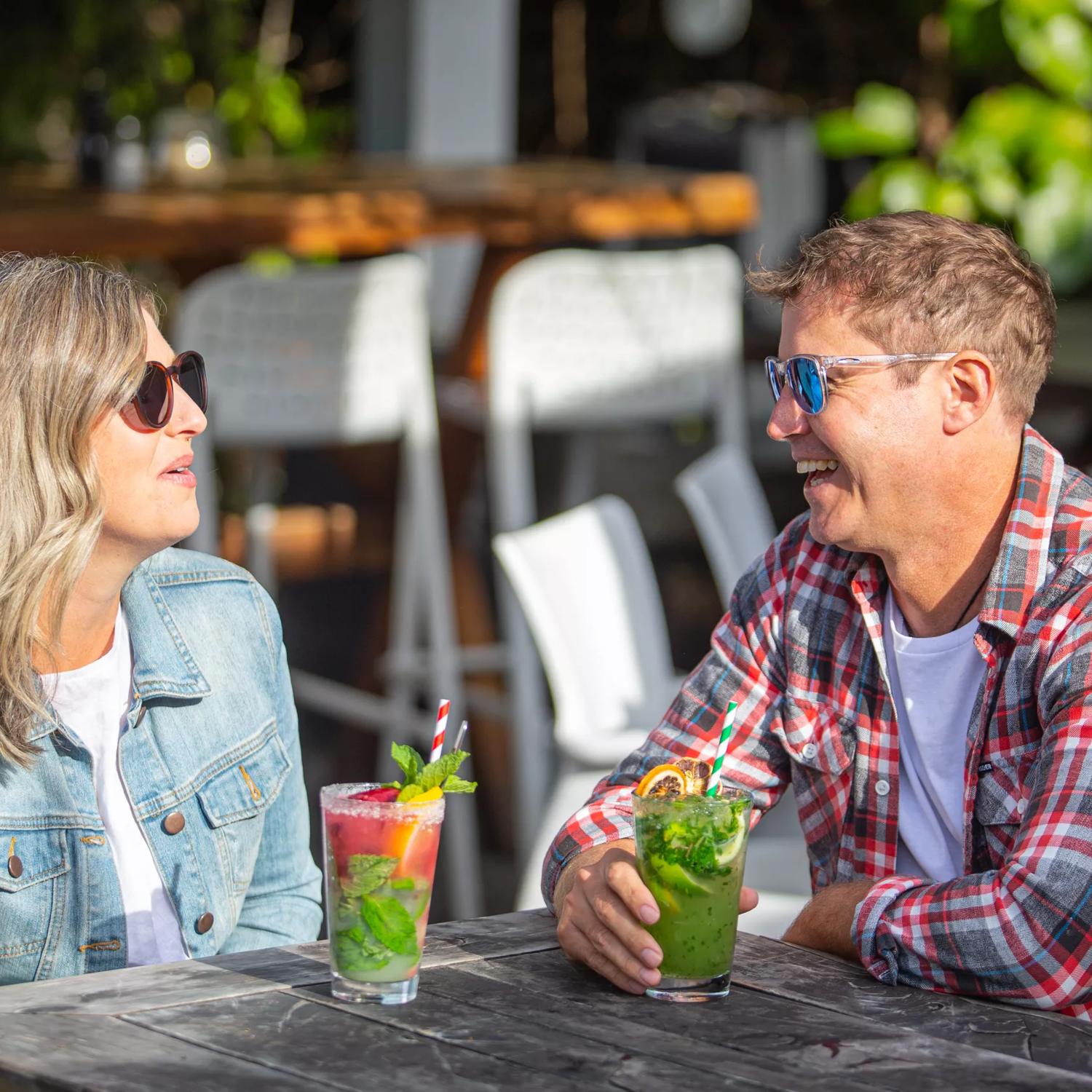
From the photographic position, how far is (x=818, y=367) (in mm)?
1812

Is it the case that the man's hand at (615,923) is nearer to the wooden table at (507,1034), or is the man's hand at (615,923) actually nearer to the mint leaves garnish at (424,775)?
the wooden table at (507,1034)

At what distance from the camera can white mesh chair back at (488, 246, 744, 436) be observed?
148 inches

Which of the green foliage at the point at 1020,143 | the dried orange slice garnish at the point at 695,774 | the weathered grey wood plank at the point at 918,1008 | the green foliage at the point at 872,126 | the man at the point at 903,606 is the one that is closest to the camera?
the weathered grey wood plank at the point at 918,1008

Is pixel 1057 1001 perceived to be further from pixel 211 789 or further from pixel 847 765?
pixel 211 789

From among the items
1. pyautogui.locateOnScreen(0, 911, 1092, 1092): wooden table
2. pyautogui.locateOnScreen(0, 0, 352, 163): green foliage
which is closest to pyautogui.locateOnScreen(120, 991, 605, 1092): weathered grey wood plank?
pyautogui.locateOnScreen(0, 911, 1092, 1092): wooden table

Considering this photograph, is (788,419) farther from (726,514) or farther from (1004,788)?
(726,514)

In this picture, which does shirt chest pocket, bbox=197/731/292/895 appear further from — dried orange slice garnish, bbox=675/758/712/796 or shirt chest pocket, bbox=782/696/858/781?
shirt chest pocket, bbox=782/696/858/781

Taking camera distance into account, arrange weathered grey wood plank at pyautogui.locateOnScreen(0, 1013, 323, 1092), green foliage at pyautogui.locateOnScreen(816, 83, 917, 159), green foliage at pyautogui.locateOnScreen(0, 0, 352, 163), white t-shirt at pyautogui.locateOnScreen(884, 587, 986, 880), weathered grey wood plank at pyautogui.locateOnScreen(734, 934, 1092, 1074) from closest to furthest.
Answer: weathered grey wood plank at pyautogui.locateOnScreen(0, 1013, 323, 1092)
weathered grey wood plank at pyautogui.locateOnScreen(734, 934, 1092, 1074)
white t-shirt at pyautogui.locateOnScreen(884, 587, 986, 880)
green foliage at pyautogui.locateOnScreen(816, 83, 917, 159)
green foliage at pyautogui.locateOnScreen(0, 0, 352, 163)

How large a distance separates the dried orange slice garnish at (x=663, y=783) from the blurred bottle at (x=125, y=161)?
10.8ft

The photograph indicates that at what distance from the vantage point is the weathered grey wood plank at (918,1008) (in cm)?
136

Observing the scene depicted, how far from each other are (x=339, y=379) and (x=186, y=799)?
6.14 feet

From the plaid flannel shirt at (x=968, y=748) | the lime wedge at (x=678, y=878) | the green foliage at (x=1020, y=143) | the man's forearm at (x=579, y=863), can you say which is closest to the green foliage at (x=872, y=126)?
the green foliage at (x=1020, y=143)

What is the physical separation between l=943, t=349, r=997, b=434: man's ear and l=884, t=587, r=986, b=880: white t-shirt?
22 cm

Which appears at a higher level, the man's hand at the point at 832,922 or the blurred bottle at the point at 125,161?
the blurred bottle at the point at 125,161
